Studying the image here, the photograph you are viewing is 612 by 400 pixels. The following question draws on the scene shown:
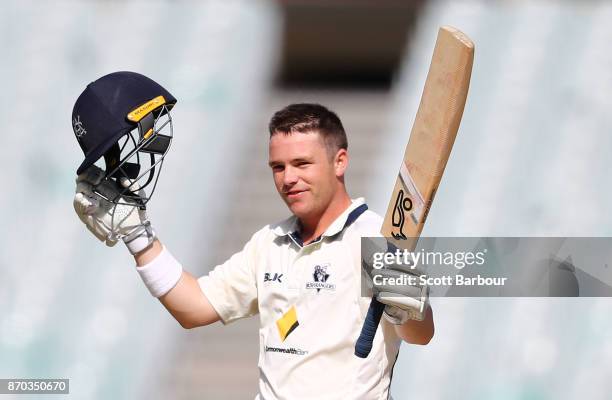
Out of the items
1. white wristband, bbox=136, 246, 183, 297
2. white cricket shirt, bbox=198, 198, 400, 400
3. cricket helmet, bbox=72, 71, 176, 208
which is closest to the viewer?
white cricket shirt, bbox=198, 198, 400, 400

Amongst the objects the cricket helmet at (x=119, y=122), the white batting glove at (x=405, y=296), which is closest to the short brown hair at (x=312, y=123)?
the cricket helmet at (x=119, y=122)

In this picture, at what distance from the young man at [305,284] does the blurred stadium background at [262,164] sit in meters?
2.39

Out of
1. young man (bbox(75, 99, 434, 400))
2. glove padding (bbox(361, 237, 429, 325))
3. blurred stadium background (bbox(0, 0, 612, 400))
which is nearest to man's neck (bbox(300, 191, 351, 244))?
young man (bbox(75, 99, 434, 400))

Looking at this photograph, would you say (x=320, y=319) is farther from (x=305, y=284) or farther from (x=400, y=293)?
(x=400, y=293)

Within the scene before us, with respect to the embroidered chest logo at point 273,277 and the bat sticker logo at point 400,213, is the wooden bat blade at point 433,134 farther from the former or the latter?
the embroidered chest logo at point 273,277

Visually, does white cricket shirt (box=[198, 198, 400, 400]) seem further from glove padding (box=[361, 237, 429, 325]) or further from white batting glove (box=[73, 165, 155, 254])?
white batting glove (box=[73, 165, 155, 254])

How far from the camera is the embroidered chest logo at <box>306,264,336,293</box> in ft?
7.45

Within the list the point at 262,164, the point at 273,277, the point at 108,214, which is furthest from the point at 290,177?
the point at 262,164

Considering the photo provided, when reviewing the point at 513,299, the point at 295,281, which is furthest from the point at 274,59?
the point at 295,281

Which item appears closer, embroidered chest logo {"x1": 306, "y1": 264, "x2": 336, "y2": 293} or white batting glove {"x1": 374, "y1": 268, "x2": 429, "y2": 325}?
→ white batting glove {"x1": 374, "y1": 268, "x2": 429, "y2": 325}

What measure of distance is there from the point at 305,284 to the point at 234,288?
0.25 metres

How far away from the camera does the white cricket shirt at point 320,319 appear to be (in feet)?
7.27

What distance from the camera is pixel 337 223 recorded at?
233cm

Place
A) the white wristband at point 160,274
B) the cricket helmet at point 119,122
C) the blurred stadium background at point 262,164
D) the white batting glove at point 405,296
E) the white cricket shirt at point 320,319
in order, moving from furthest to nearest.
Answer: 1. the blurred stadium background at point 262,164
2. the white wristband at point 160,274
3. the cricket helmet at point 119,122
4. the white cricket shirt at point 320,319
5. the white batting glove at point 405,296
